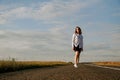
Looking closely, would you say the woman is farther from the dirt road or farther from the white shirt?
the dirt road

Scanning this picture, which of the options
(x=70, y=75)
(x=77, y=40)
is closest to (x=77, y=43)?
(x=77, y=40)

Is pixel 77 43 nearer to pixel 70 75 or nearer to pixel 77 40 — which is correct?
pixel 77 40

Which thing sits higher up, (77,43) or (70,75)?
(77,43)

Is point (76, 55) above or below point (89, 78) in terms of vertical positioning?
above

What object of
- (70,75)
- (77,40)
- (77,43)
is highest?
(77,40)

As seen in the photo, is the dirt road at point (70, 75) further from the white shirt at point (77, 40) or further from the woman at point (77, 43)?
the white shirt at point (77, 40)

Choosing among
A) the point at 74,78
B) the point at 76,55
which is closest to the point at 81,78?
the point at 74,78

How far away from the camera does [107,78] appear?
1072cm

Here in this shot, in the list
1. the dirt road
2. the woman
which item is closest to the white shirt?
the woman

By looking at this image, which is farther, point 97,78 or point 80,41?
point 80,41

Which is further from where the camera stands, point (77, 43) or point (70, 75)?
point (77, 43)

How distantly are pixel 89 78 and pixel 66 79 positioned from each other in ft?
2.65

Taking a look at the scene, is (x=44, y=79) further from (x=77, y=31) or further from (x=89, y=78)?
(x=77, y=31)

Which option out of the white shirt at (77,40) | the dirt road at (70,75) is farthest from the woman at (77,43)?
the dirt road at (70,75)
